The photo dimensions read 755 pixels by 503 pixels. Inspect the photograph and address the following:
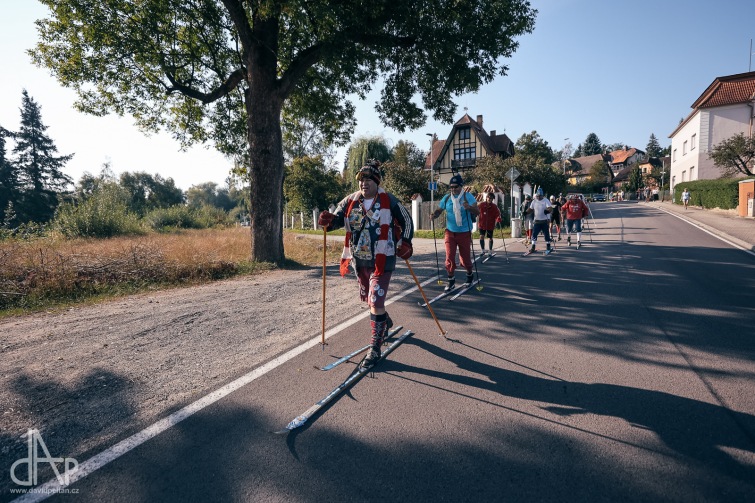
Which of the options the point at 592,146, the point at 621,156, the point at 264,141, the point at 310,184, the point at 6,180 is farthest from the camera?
the point at 592,146

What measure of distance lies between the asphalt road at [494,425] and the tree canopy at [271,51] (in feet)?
24.0

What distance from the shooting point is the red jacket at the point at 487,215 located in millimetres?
10969

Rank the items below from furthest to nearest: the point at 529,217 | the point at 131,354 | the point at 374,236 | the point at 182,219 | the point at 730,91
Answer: the point at 730,91, the point at 182,219, the point at 529,217, the point at 131,354, the point at 374,236

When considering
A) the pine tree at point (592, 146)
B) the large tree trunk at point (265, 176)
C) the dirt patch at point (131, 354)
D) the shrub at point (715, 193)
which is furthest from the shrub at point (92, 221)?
the pine tree at point (592, 146)

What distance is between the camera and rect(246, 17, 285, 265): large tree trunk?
1032 centimetres

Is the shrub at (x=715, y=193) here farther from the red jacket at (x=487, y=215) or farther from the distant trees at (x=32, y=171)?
the distant trees at (x=32, y=171)

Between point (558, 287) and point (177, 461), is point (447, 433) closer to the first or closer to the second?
point (177, 461)

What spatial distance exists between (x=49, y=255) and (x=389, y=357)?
9394mm

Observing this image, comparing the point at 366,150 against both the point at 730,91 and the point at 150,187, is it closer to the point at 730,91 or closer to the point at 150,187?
the point at 730,91

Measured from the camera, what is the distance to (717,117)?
36.4 meters

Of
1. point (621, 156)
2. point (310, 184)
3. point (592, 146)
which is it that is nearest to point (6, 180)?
point (310, 184)

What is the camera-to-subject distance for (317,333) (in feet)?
16.3

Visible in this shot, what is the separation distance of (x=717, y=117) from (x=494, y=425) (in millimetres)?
48659

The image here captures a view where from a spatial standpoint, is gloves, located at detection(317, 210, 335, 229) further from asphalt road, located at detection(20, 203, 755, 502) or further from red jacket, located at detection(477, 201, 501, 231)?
red jacket, located at detection(477, 201, 501, 231)
